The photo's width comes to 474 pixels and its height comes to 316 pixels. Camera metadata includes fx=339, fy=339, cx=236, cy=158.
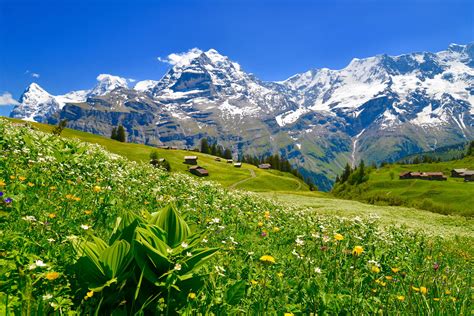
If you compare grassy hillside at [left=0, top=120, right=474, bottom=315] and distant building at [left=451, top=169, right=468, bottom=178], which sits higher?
grassy hillside at [left=0, top=120, right=474, bottom=315]

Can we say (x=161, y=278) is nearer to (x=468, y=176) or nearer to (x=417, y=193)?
(x=417, y=193)

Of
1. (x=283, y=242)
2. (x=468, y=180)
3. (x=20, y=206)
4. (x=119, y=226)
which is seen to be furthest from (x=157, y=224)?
(x=468, y=180)

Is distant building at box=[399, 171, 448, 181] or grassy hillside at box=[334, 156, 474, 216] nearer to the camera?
grassy hillside at box=[334, 156, 474, 216]

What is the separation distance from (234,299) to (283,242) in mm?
5765

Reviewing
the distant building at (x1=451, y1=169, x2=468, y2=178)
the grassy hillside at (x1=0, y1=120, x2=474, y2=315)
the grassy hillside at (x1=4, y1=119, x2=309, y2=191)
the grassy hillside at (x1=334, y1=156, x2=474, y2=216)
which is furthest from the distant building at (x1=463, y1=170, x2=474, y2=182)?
the grassy hillside at (x1=0, y1=120, x2=474, y2=315)

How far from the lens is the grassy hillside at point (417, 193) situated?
9375 centimetres

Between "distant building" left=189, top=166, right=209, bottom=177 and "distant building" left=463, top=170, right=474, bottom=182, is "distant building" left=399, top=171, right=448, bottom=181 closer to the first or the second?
"distant building" left=463, top=170, right=474, bottom=182

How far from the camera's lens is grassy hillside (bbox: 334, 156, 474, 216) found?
308 feet

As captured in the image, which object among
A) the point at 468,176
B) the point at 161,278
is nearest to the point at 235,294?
the point at 161,278

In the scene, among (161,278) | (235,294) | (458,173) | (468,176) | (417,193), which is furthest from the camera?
(458,173)

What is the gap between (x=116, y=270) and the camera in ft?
12.8

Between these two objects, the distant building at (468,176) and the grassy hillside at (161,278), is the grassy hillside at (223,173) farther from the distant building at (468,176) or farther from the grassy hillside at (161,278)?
the grassy hillside at (161,278)

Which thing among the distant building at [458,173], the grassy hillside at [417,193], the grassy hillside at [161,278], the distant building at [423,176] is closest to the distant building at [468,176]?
the grassy hillside at [417,193]

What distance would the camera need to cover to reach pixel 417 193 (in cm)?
12244
